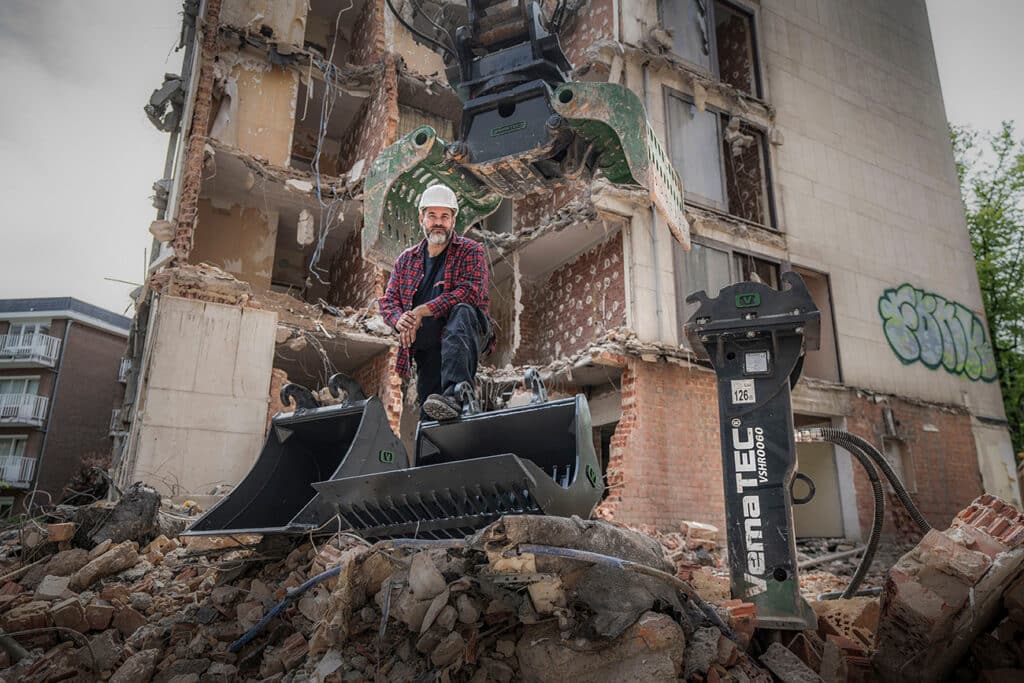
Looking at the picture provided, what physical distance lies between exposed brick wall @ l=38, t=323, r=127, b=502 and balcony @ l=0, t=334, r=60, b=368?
1.69ft

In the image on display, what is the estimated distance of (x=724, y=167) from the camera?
13.3 meters

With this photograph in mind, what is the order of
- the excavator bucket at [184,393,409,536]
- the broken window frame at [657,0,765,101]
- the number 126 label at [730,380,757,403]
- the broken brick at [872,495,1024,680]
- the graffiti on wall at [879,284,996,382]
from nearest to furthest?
the broken brick at [872,495,1024,680] → the excavator bucket at [184,393,409,536] → the number 126 label at [730,380,757,403] → the broken window frame at [657,0,765,101] → the graffiti on wall at [879,284,996,382]

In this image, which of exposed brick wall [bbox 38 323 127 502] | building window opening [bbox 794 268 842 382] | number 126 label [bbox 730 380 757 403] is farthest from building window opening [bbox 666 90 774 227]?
exposed brick wall [bbox 38 323 127 502]

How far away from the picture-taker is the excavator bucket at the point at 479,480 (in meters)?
3.13

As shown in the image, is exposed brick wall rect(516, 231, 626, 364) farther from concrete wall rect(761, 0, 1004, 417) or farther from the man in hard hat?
the man in hard hat

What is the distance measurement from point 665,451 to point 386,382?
4.86 meters

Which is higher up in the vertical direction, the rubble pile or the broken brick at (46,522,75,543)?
the broken brick at (46,522,75,543)

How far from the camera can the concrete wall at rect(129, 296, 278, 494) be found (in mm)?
9680

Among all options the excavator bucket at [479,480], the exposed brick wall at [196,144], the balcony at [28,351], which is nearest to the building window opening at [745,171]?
the exposed brick wall at [196,144]

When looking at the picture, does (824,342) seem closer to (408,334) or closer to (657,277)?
(657,277)

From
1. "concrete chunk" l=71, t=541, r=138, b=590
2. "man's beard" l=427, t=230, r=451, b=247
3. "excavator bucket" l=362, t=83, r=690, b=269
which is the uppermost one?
"excavator bucket" l=362, t=83, r=690, b=269

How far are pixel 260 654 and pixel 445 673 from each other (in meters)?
1.07

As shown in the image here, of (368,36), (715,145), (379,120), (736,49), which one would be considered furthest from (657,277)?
(368,36)

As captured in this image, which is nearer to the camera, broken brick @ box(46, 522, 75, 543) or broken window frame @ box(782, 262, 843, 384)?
broken brick @ box(46, 522, 75, 543)
